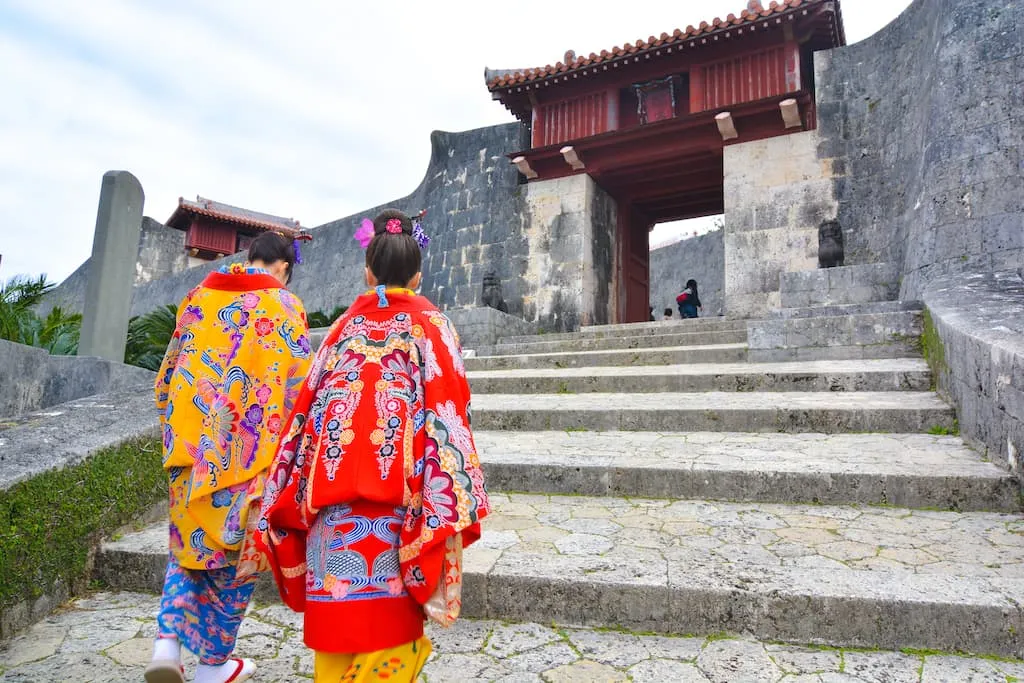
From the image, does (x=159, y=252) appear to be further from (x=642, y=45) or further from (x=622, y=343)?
(x=622, y=343)

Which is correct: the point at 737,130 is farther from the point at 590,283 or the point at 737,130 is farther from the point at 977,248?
the point at 977,248

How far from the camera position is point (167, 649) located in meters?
1.79

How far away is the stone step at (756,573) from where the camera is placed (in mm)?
1941


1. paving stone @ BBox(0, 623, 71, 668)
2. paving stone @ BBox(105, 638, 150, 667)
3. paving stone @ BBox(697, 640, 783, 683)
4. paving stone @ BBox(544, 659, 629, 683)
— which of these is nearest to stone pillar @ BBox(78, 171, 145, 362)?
paving stone @ BBox(0, 623, 71, 668)

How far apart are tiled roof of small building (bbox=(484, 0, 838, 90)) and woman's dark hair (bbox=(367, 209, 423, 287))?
9192 millimetres

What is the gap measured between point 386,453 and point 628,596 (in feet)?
4.02

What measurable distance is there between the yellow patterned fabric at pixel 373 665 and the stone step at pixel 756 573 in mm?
868

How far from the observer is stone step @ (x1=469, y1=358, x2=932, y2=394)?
4.47 meters

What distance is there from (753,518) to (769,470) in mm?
370

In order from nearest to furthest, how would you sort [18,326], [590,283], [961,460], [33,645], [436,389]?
[436,389], [33,645], [961,460], [18,326], [590,283]

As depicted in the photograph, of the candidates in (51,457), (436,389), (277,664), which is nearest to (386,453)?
(436,389)

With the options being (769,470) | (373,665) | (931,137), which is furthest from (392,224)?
(931,137)

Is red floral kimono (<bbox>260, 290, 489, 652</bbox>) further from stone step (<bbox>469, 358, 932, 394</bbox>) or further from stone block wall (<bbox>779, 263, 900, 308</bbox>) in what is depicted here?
stone block wall (<bbox>779, 263, 900, 308</bbox>)

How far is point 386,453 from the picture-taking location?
1425 mm
